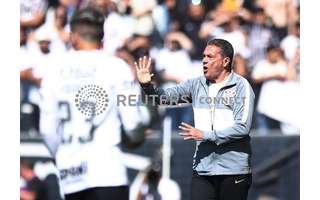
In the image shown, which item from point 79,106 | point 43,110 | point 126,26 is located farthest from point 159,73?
point 43,110

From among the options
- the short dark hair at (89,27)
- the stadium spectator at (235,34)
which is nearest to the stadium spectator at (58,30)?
the short dark hair at (89,27)

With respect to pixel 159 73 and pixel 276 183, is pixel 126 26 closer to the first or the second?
pixel 159 73

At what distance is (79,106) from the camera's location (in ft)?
17.6

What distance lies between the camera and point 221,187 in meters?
4.33

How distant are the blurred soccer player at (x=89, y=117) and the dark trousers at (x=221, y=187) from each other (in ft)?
1.43

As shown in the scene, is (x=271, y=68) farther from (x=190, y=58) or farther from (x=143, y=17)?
(x=143, y=17)

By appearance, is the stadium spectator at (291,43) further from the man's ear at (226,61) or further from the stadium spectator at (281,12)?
the man's ear at (226,61)

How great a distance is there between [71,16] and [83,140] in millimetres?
1285

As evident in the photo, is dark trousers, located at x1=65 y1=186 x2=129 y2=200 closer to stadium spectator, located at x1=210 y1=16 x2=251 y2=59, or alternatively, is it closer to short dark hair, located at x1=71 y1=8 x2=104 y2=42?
short dark hair, located at x1=71 y1=8 x2=104 y2=42

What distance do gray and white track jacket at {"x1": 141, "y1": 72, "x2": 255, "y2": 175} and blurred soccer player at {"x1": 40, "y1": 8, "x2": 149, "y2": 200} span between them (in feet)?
1.01

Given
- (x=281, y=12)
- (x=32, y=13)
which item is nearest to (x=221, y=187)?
(x=281, y=12)

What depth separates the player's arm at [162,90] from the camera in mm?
4375

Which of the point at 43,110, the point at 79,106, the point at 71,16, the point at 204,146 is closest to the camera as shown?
the point at 204,146

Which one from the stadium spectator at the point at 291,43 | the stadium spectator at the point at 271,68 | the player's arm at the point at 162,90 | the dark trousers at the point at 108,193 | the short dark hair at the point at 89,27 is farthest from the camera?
the stadium spectator at the point at 271,68
